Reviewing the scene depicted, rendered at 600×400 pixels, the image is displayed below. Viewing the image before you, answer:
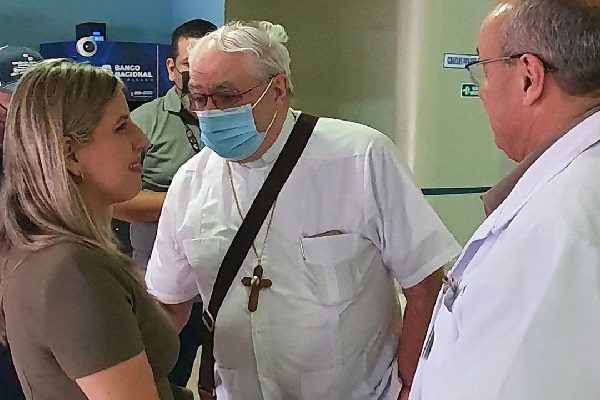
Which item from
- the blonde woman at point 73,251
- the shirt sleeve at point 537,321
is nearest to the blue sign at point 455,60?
the blonde woman at point 73,251

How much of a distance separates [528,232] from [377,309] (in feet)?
2.75

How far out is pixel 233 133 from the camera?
167cm

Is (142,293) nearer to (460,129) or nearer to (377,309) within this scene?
(377,309)

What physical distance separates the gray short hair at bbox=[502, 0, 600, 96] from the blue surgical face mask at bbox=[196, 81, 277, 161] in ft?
2.62

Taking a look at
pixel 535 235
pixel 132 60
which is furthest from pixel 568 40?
pixel 132 60

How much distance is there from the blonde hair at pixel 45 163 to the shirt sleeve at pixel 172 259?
17.1 inches

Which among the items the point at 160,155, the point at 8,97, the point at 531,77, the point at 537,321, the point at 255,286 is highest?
the point at 531,77

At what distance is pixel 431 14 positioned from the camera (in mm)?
3098

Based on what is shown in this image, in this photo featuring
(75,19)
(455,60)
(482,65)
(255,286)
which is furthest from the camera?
(75,19)

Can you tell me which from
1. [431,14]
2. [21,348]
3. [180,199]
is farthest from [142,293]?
[431,14]

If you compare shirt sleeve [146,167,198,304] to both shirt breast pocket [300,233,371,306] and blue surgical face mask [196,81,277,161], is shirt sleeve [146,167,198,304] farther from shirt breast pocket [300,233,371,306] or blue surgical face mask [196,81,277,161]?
shirt breast pocket [300,233,371,306]

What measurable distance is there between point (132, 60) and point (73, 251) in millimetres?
2201

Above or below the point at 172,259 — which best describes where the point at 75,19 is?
above

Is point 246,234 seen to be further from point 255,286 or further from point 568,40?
point 568,40
